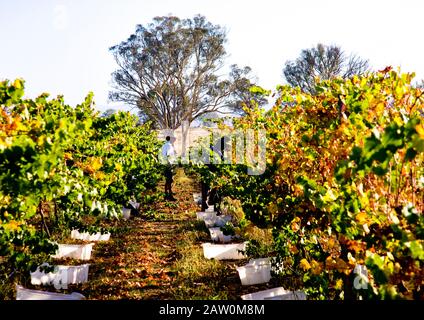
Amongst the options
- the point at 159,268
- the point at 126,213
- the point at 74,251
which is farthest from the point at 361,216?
the point at 126,213

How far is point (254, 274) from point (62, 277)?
2626 millimetres

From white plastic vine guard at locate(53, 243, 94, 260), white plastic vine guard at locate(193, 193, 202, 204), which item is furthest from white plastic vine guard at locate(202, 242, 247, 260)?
white plastic vine guard at locate(193, 193, 202, 204)

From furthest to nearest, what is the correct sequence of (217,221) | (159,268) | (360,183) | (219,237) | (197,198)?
(197,198)
(217,221)
(219,237)
(159,268)
(360,183)

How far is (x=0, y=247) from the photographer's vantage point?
4020mm

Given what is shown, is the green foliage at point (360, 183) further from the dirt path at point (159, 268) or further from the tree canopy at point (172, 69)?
the tree canopy at point (172, 69)

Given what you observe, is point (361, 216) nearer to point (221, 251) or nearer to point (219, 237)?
point (221, 251)

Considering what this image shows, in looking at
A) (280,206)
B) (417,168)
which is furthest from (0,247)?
(417,168)

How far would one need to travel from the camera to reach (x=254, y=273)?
19.3 ft

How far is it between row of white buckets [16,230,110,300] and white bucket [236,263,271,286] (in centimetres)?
213

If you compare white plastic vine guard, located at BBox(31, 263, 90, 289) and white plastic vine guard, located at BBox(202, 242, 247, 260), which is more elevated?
white plastic vine guard, located at BBox(202, 242, 247, 260)

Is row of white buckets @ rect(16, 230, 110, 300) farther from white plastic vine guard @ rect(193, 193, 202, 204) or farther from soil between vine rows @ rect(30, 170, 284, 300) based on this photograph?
white plastic vine guard @ rect(193, 193, 202, 204)

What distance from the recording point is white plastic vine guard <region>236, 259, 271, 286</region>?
5836 mm

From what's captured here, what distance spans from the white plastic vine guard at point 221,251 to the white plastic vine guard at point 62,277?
6.60ft

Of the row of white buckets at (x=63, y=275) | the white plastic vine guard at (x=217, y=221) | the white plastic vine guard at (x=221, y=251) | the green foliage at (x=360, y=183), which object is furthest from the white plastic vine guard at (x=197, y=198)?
the green foliage at (x=360, y=183)
